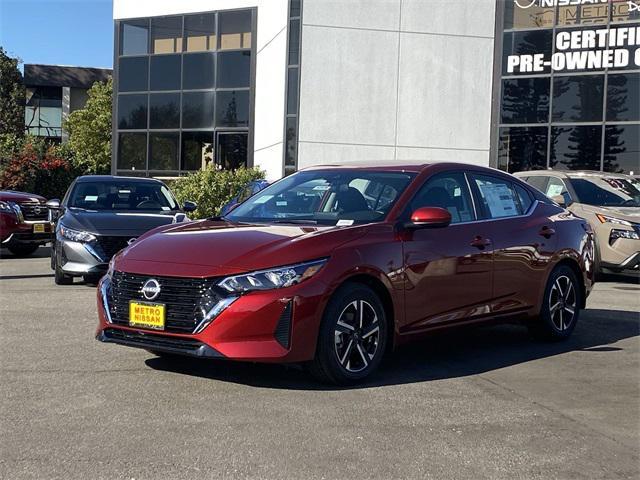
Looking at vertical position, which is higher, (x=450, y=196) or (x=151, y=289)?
(x=450, y=196)

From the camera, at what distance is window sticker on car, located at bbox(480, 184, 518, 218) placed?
7.05 m

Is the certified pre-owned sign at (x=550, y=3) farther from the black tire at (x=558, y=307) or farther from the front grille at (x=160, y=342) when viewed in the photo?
the front grille at (x=160, y=342)

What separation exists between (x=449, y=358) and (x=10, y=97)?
5117 cm

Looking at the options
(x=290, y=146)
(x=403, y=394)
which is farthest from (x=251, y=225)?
(x=290, y=146)

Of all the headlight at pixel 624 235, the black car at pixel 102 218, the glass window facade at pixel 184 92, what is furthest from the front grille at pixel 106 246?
the glass window facade at pixel 184 92

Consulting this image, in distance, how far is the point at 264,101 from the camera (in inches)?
1024

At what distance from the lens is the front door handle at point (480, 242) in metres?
6.61

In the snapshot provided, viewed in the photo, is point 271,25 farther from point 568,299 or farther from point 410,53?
point 568,299

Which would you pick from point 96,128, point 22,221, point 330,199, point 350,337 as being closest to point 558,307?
point 330,199

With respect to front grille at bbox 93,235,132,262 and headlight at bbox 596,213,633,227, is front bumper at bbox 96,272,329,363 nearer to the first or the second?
front grille at bbox 93,235,132,262

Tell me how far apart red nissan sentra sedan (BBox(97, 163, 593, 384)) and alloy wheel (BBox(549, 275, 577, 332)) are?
0.07 feet

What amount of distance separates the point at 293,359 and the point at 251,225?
1.27 metres

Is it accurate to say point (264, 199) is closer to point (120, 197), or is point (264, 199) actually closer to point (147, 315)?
point (147, 315)

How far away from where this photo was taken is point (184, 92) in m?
29.1
